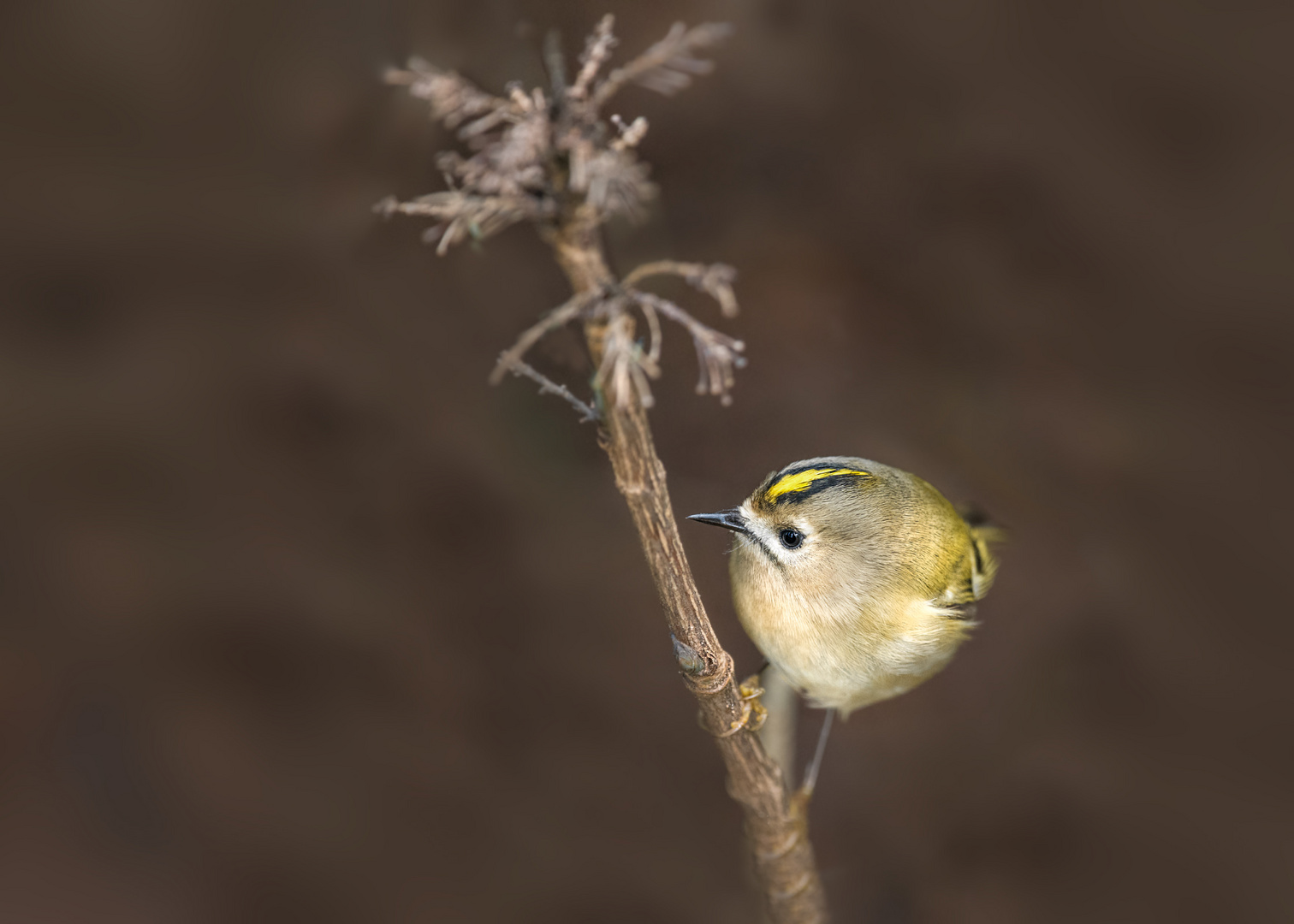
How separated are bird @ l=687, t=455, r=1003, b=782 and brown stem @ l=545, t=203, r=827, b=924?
12cm

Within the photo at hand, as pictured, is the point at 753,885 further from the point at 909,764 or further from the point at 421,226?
the point at 421,226

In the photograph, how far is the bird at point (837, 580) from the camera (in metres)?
0.77

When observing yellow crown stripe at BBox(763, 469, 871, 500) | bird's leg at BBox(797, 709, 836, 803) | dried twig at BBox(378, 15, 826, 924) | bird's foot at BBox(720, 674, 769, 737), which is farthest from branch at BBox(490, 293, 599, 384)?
bird's leg at BBox(797, 709, 836, 803)

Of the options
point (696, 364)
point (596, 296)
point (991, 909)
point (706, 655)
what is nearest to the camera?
point (596, 296)

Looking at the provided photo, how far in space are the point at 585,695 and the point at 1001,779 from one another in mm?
537

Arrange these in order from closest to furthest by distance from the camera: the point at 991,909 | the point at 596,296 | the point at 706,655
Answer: the point at 596,296 → the point at 706,655 → the point at 991,909

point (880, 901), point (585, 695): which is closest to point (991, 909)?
point (880, 901)

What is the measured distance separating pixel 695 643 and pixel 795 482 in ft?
0.93

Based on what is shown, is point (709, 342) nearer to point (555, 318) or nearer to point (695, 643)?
point (555, 318)

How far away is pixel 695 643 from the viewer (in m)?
0.52

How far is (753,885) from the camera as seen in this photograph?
1.06 meters

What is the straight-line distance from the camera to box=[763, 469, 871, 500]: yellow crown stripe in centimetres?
77

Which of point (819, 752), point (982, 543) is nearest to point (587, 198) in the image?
point (982, 543)

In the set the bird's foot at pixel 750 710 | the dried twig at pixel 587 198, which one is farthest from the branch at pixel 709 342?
the bird's foot at pixel 750 710
